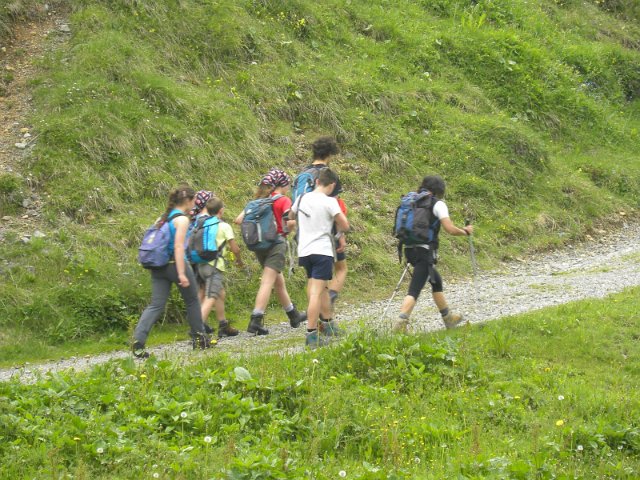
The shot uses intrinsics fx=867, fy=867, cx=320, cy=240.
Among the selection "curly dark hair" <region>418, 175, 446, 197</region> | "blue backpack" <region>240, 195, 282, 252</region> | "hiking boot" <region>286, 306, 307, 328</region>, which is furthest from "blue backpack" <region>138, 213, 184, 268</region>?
"curly dark hair" <region>418, 175, 446, 197</region>

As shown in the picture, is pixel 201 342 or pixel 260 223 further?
pixel 260 223

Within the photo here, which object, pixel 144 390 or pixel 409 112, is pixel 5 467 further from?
pixel 409 112

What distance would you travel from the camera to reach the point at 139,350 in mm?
9992

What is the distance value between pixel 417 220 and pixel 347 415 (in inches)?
123

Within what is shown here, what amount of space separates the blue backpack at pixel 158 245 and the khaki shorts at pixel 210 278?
1422 mm

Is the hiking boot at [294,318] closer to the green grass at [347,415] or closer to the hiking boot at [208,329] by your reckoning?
the hiking boot at [208,329]

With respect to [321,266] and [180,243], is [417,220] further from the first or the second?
[180,243]

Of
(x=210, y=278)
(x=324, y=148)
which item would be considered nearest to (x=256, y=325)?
(x=210, y=278)

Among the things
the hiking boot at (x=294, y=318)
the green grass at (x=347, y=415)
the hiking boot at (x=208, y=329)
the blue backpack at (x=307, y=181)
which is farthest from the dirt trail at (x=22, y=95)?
the green grass at (x=347, y=415)

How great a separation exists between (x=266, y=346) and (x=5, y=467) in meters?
4.52

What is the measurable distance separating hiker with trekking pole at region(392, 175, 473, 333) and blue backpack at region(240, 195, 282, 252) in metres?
1.84

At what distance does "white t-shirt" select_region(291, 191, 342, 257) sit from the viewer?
971 cm

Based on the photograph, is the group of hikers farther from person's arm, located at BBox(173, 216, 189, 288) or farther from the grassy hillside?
the grassy hillside

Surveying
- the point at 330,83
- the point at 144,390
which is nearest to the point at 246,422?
the point at 144,390
